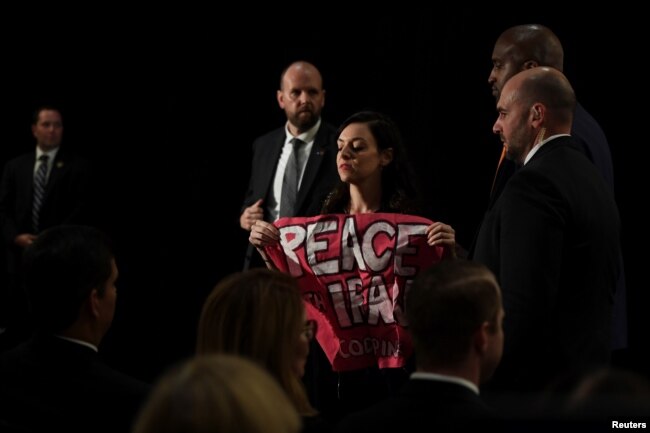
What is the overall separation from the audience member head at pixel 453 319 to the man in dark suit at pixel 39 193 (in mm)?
4210

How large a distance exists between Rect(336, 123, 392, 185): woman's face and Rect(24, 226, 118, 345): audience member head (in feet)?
4.56

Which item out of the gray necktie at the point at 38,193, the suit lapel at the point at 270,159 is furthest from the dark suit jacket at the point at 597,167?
the gray necktie at the point at 38,193

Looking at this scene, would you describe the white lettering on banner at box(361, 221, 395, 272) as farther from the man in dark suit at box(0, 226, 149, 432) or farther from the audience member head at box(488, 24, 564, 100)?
the man in dark suit at box(0, 226, 149, 432)

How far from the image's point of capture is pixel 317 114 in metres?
4.77

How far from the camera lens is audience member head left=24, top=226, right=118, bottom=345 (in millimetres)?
2287

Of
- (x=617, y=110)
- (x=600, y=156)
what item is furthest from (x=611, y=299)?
(x=617, y=110)

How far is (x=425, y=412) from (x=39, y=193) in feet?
14.9

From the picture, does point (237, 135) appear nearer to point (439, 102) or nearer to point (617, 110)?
point (439, 102)

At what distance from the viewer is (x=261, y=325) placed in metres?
2.06

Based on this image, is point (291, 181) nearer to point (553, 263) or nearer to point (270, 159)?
point (270, 159)

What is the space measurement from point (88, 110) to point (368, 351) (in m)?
3.45

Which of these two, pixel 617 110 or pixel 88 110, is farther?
pixel 88 110

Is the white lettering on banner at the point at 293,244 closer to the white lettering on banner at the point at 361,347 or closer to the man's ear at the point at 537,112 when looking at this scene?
the white lettering on banner at the point at 361,347

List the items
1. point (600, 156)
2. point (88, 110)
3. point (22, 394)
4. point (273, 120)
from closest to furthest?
point (22, 394) < point (600, 156) < point (273, 120) < point (88, 110)
